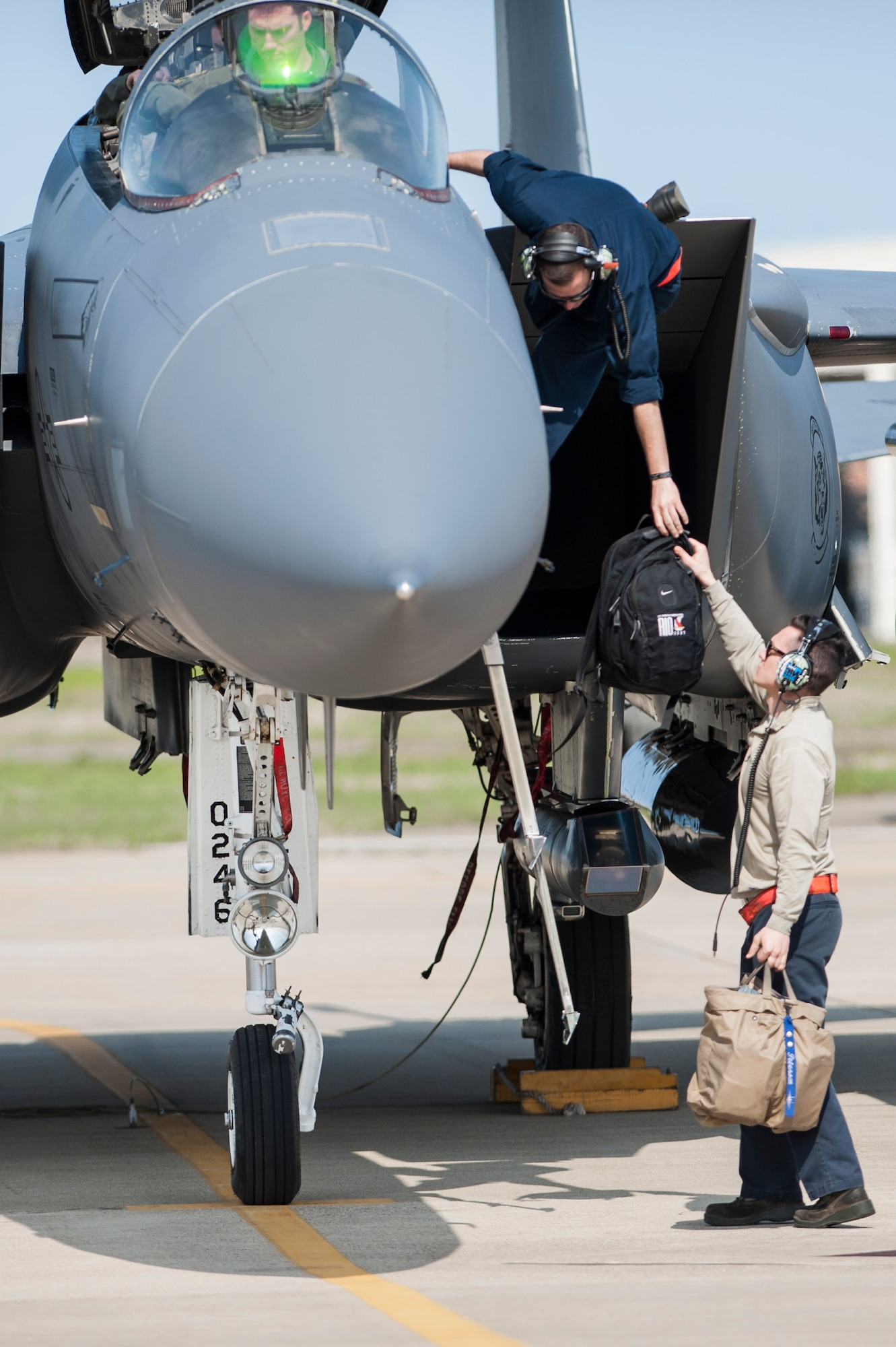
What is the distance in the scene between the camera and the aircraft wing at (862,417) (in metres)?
9.10

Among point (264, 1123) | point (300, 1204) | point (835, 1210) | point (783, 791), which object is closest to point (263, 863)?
point (264, 1123)

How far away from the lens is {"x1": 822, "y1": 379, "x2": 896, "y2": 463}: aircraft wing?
9.10 meters

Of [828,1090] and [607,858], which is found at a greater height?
[607,858]

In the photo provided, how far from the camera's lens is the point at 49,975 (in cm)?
1536

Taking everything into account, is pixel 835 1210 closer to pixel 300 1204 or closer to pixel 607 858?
pixel 300 1204

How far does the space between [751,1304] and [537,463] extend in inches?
85.4

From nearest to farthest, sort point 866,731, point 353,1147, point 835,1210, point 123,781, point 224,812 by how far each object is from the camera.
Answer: point 835,1210
point 224,812
point 353,1147
point 123,781
point 866,731

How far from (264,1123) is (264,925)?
0.63 metres

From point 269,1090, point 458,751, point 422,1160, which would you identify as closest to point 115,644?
point 269,1090

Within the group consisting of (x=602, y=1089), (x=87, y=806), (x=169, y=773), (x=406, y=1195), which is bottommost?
(x=169, y=773)

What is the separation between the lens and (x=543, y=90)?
38.5 ft

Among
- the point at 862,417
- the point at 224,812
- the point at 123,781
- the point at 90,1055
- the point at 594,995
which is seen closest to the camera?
the point at 224,812

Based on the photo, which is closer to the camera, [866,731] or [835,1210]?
[835,1210]

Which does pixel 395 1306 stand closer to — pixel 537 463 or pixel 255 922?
pixel 255 922
